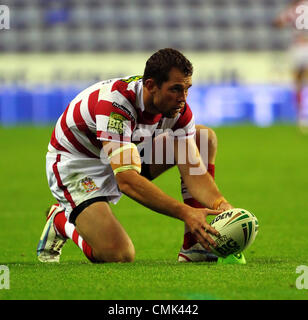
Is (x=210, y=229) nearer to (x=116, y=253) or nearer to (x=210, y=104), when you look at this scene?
(x=116, y=253)

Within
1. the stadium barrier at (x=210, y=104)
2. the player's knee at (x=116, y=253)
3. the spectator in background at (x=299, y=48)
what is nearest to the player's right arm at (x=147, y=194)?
the player's knee at (x=116, y=253)

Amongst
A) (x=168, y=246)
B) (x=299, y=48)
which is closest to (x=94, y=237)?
(x=168, y=246)

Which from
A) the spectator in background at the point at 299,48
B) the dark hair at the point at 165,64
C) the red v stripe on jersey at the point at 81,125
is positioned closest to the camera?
the dark hair at the point at 165,64

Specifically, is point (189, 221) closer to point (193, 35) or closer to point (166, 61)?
point (166, 61)

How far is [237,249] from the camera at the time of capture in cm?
426

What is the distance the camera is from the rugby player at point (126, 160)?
419 centimetres

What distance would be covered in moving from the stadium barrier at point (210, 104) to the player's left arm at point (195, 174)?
13046mm

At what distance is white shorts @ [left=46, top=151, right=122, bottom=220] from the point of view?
4809mm

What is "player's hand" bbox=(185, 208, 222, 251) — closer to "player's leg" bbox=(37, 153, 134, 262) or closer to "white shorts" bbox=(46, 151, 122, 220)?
"player's leg" bbox=(37, 153, 134, 262)

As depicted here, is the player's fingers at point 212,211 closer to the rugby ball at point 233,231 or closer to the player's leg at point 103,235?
the rugby ball at point 233,231

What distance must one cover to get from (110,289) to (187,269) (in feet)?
2.22

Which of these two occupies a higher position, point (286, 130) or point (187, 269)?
point (187, 269)

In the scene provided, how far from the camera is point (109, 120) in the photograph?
14.1ft
